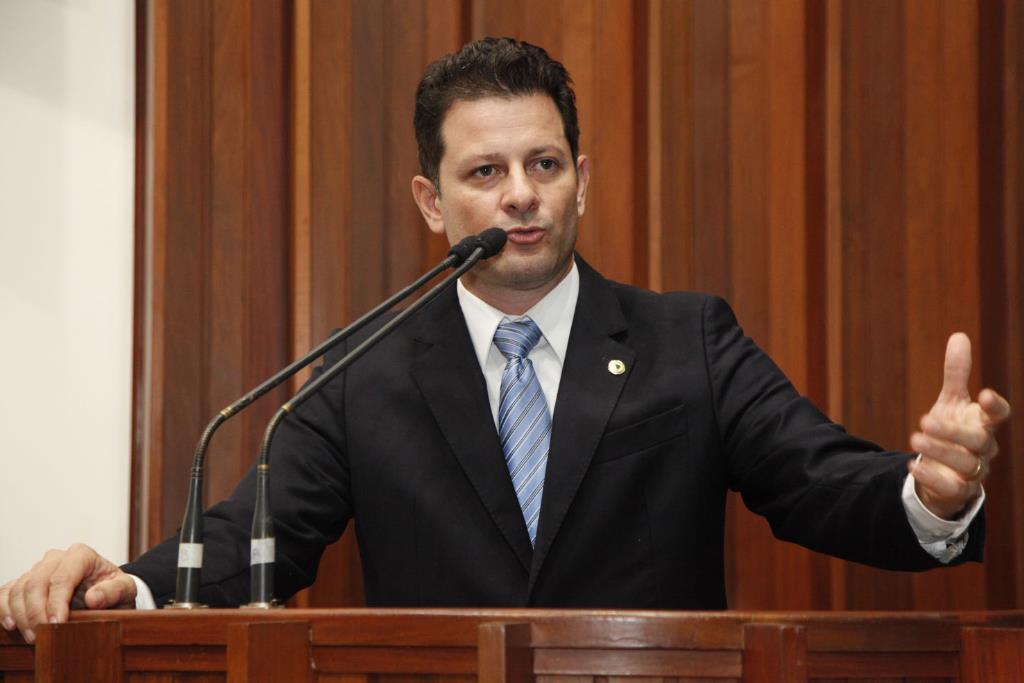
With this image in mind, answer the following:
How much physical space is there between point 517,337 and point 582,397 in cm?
17

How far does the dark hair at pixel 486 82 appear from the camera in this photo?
2.10 metres

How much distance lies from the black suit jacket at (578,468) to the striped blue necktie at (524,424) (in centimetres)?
3

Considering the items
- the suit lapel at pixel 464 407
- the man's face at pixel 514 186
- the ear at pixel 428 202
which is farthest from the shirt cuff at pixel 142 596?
the ear at pixel 428 202

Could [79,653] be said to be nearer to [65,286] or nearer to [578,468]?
[578,468]

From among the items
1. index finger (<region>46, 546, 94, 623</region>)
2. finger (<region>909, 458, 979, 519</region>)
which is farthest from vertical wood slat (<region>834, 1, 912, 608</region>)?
index finger (<region>46, 546, 94, 623</region>)

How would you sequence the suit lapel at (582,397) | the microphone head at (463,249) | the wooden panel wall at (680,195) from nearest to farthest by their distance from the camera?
the microphone head at (463,249) → the suit lapel at (582,397) → the wooden panel wall at (680,195)

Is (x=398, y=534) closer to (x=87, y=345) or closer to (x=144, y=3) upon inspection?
(x=87, y=345)

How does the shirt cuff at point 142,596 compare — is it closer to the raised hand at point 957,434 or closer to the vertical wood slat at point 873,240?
the raised hand at point 957,434

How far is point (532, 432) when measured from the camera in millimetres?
1940

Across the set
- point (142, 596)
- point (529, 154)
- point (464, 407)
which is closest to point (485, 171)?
point (529, 154)

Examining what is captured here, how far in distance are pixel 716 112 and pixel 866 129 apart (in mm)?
291

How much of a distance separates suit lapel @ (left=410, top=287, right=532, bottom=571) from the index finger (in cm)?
63

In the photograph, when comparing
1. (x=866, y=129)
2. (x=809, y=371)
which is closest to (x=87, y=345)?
(x=809, y=371)

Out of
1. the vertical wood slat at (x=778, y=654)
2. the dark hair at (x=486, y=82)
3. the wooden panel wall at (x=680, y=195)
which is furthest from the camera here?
the wooden panel wall at (x=680, y=195)
